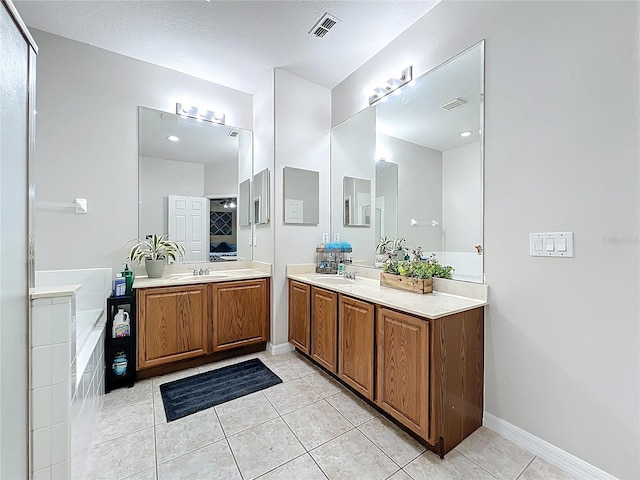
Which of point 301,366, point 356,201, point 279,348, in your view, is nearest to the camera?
point 301,366

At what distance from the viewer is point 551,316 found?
1.50 meters

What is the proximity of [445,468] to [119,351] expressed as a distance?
236cm

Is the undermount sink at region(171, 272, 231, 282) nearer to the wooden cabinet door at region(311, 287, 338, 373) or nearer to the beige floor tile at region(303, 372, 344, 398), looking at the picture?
the wooden cabinet door at region(311, 287, 338, 373)

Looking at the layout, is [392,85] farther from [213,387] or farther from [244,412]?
[213,387]

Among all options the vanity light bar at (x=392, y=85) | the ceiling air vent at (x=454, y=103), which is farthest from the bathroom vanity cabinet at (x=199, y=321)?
the ceiling air vent at (x=454, y=103)

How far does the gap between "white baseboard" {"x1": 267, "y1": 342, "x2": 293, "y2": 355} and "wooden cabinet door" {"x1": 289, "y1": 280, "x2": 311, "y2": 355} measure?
11 cm

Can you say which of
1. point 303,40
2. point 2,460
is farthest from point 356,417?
point 303,40

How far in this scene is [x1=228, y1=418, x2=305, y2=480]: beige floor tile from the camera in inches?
57.8

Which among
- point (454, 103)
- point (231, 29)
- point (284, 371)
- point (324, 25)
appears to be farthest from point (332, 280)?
point (231, 29)

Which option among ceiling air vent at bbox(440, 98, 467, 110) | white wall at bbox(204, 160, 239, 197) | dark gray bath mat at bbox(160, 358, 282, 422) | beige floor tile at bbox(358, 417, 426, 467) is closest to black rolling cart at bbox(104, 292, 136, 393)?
dark gray bath mat at bbox(160, 358, 282, 422)

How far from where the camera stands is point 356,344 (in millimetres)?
2010

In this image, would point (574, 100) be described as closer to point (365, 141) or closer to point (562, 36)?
point (562, 36)

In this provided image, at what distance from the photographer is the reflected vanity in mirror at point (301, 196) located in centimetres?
295

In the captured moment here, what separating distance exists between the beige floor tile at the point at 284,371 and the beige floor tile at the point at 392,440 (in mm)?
799
